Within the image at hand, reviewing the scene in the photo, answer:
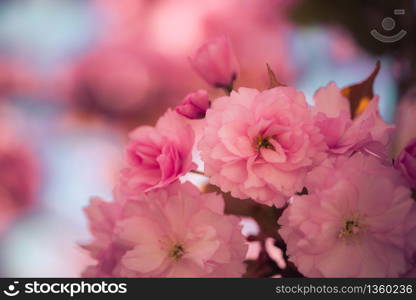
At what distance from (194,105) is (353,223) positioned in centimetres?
12

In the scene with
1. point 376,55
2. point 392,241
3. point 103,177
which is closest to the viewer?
point 392,241

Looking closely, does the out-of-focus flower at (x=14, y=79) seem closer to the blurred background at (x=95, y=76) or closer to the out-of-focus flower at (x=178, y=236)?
the blurred background at (x=95, y=76)

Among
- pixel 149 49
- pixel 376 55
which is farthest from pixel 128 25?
pixel 376 55

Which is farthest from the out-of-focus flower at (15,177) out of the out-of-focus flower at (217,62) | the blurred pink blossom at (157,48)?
the out-of-focus flower at (217,62)

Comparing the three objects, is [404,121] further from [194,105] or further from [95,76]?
[95,76]

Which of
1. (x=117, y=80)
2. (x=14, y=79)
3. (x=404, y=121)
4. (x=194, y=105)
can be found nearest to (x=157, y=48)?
(x=117, y=80)

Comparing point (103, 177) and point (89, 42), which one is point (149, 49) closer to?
point (89, 42)

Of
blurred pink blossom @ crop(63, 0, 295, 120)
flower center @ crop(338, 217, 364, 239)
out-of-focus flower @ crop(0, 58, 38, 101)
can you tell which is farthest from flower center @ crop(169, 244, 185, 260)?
out-of-focus flower @ crop(0, 58, 38, 101)

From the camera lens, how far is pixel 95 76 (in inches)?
33.3

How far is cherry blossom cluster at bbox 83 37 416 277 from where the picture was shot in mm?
274

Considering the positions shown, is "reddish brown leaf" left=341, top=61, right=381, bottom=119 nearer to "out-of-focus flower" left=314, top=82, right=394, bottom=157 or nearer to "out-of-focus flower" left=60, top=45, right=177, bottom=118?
"out-of-focus flower" left=314, top=82, right=394, bottom=157

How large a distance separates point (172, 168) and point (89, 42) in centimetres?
59

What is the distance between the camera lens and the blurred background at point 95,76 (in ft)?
2.50

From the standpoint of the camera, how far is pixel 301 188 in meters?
0.28
